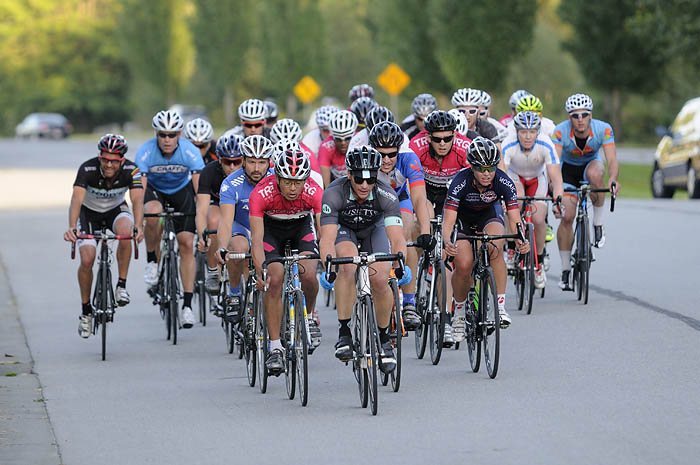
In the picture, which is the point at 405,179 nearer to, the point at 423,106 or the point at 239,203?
the point at 239,203

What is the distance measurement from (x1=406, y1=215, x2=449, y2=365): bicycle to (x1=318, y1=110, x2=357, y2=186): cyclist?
123cm

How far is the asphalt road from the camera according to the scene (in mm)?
7750

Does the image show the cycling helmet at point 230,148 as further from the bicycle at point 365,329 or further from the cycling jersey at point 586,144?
the cycling jersey at point 586,144

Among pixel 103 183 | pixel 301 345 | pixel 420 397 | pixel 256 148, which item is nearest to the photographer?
pixel 301 345

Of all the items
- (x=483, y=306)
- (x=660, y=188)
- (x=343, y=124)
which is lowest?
(x=483, y=306)

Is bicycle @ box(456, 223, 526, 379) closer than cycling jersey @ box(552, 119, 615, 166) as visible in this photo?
Yes

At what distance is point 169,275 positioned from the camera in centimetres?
1266

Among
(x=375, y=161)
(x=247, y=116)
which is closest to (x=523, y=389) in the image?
(x=375, y=161)

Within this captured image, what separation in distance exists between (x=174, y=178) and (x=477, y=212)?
389cm

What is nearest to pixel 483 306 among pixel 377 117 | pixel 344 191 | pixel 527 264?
pixel 344 191

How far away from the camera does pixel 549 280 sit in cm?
1599

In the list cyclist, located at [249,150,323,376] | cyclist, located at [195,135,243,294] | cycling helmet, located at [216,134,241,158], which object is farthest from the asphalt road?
cycling helmet, located at [216,134,241,158]

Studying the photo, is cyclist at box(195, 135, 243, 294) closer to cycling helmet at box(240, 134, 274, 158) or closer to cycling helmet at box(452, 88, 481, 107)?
Result: cycling helmet at box(240, 134, 274, 158)

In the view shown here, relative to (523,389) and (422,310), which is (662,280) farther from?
(523,389)
